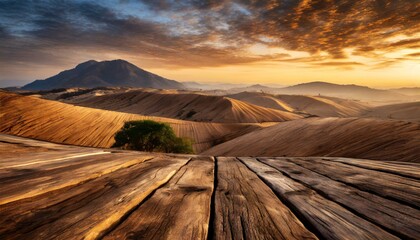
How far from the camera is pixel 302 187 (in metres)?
2.54

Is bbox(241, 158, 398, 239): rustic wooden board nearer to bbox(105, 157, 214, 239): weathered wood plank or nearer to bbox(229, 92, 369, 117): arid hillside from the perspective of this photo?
bbox(105, 157, 214, 239): weathered wood plank

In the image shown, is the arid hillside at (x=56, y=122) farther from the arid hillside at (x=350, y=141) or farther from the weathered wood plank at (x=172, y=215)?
the weathered wood plank at (x=172, y=215)

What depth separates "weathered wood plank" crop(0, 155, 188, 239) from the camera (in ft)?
4.46

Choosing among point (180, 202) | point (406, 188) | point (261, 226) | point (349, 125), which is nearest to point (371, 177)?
point (406, 188)

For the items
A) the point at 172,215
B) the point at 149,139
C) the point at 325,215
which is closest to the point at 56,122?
the point at 149,139

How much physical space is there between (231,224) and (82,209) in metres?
0.98

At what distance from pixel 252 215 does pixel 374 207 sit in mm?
1010

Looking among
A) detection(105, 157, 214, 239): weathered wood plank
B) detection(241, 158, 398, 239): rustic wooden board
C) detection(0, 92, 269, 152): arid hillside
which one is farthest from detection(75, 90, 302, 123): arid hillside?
detection(105, 157, 214, 239): weathered wood plank

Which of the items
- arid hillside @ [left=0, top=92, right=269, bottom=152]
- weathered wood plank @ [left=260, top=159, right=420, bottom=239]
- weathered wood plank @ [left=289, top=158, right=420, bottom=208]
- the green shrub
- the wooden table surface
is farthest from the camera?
the green shrub

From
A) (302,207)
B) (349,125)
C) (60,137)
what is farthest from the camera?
(60,137)

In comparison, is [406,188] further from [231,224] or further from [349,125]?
[349,125]

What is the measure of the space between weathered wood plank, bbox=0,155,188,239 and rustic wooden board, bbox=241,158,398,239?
120 centimetres

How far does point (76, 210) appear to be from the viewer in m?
1.66

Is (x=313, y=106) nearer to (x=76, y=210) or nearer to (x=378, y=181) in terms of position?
(x=378, y=181)
